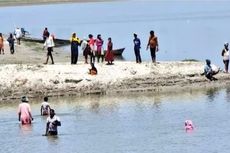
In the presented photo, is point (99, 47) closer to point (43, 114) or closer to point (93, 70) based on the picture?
point (93, 70)

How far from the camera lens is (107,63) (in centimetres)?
3850

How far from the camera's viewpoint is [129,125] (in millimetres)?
28062

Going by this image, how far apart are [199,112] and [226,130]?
13.4 feet

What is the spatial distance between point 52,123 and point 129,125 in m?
3.18

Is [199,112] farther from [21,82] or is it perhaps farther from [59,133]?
[21,82]

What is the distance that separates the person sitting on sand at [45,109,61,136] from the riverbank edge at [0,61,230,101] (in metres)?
9.12

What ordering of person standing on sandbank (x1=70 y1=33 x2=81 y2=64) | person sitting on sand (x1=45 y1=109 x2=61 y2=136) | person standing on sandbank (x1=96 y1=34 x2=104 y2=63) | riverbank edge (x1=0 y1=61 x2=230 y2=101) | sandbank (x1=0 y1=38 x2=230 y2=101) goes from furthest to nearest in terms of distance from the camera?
person standing on sandbank (x1=96 y1=34 x2=104 y2=63) → person standing on sandbank (x1=70 y1=33 x2=81 y2=64) → sandbank (x1=0 y1=38 x2=230 y2=101) → riverbank edge (x1=0 y1=61 x2=230 y2=101) → person sitting on sand (x1=45 y1=109 x2=61 y2=136)

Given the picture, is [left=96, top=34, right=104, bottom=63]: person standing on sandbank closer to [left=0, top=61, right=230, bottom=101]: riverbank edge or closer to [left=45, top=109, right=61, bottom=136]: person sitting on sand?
[left=0, top=61, right=230, bottom=101]: riverbank edge

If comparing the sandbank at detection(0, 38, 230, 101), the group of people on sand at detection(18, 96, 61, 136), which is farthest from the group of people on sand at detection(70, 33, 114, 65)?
the group of people on sand at detection(18, 96, 61, 136)

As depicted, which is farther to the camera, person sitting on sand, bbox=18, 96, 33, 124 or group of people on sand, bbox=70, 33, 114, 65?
group of people on sand, bbox=70, 33, 114, 65

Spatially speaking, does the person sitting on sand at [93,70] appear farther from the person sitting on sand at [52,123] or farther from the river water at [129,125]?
the person sitting on sand at [52,123]

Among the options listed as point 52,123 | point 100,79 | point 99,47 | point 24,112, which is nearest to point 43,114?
point 24,112

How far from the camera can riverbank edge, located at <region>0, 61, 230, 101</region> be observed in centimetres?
3588

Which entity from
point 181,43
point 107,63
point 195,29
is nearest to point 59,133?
point 107,63
